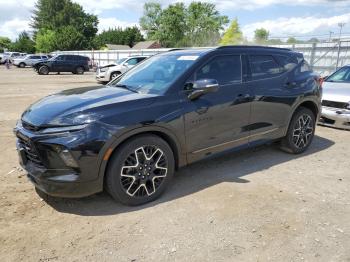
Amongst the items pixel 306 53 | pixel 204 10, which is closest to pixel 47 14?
pixel 204 10

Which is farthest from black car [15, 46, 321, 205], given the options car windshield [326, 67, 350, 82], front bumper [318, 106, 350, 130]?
car windshield [326, 67, 350, 82]

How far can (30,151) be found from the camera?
375cm

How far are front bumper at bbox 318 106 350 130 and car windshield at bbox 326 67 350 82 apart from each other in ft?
4.71

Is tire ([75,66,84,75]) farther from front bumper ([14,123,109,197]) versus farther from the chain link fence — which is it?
front bumper ([14,123,109,197])

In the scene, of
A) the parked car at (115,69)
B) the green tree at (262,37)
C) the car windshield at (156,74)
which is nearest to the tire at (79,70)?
the parked car at (115,69)

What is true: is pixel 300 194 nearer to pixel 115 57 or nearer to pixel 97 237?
pixel 97 237

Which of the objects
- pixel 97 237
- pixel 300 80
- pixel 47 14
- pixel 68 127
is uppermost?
pixel 47 14

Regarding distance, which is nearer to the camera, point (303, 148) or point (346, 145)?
point (303, 148)

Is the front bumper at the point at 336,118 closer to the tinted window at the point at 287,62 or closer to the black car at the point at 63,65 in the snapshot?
the tinted window at the point at 287,62

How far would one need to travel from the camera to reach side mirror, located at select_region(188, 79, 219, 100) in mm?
4184

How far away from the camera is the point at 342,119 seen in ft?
24.8

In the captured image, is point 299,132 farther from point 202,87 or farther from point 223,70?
point 202,87

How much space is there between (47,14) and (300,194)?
94.1m

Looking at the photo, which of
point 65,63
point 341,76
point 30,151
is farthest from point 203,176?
point 65,63
